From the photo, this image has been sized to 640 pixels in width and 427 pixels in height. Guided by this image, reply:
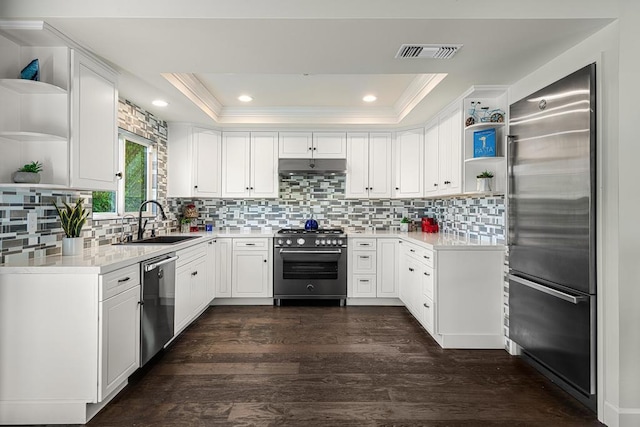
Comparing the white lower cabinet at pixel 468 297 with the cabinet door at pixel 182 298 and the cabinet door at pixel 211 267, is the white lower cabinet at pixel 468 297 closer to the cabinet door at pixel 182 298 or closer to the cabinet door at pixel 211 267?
the cabinet door at pixel 182 298

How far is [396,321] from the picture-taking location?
3639 mm

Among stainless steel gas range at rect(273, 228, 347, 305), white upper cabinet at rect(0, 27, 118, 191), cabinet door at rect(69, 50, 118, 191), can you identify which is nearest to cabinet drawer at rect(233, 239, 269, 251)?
stainless steel gas range at rect(273, 228, 347, 305)

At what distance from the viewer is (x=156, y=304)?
2.56 meters

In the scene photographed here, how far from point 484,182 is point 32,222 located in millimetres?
3442

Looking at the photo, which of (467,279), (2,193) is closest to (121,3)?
(2,193)

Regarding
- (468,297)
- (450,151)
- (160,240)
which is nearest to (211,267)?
(160,240)

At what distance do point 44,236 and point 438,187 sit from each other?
3486mm

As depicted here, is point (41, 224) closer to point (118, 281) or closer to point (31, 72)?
point (118, 281)

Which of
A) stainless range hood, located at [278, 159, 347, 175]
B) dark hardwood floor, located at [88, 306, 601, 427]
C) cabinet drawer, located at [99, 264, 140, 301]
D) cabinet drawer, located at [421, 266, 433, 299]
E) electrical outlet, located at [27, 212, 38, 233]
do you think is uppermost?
stainless range hood, located at [278, 159, 347, 175]

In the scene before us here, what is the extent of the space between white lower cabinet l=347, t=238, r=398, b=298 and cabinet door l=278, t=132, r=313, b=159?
1.33 meters

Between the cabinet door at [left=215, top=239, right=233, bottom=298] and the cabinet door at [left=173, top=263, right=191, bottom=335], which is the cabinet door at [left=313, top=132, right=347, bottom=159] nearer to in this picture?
the cabinet door at [left=215, top=239, right=233, bottom=298]

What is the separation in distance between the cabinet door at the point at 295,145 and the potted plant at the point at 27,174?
2.78 m

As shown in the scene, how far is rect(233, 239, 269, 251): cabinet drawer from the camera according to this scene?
4160 mm

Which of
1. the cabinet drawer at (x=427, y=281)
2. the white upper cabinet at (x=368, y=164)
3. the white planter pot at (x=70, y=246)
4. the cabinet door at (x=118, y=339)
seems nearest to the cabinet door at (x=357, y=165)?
the white upper cabinet at (x=368, y=164)
